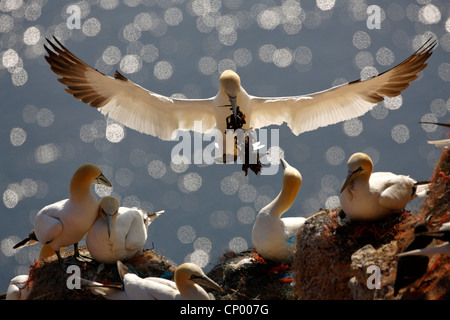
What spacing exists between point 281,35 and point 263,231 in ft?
40.4

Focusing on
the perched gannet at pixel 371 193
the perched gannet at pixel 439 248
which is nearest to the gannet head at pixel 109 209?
the perched gannet at pixel 371 193

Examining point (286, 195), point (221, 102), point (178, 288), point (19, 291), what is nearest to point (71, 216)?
point (19, 291)

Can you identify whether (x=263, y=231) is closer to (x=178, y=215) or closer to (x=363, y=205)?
(x=363, y=205)

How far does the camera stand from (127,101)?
6.77 meters

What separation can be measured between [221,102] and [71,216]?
191 centimetres

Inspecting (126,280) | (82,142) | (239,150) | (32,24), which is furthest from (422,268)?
(32,24)

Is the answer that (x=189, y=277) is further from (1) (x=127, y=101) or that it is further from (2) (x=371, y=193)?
(1) (x=127, y=101)

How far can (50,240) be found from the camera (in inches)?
218

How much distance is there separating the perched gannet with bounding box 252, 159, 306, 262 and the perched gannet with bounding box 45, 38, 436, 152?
84 cm

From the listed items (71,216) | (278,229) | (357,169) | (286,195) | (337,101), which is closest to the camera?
(357,169)

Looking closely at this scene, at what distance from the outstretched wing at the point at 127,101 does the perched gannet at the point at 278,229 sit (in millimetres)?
1350

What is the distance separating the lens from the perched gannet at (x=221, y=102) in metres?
6.42
